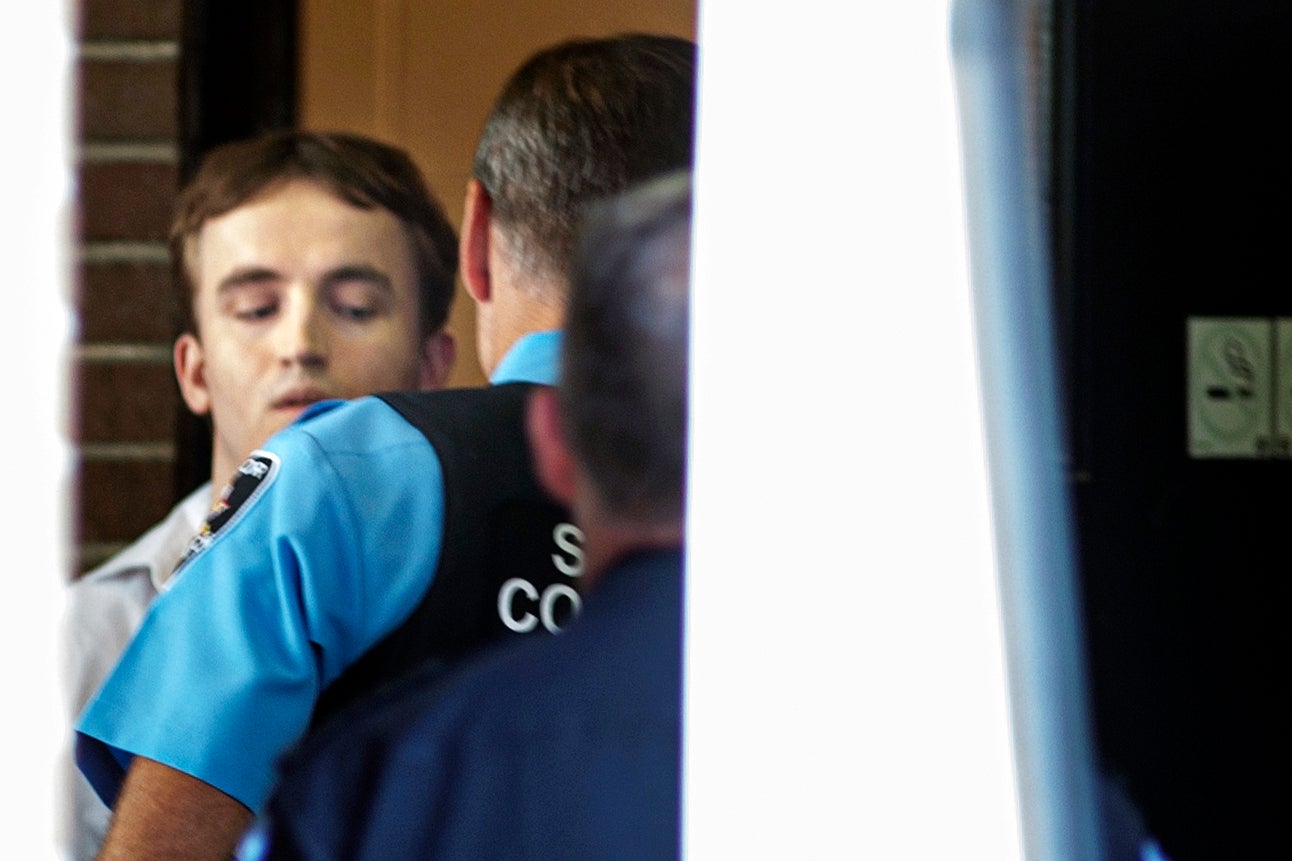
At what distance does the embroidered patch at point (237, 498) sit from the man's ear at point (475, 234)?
0.13 m

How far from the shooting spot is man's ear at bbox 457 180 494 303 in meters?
0.69

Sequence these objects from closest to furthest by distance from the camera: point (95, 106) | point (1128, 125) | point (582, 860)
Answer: point (582, 860)
point (95, 106)
point (1128, 125)

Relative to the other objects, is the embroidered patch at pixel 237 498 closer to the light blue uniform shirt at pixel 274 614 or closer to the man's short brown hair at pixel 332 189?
the light blue uniform shirt at pixel 274 614

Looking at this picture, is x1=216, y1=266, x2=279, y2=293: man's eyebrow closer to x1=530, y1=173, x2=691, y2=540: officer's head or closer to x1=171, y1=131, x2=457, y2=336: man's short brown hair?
x1=171, y1=131, x2=457, y2=336: man's short brown hair

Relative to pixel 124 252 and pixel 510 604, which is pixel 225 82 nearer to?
pixel 124 252

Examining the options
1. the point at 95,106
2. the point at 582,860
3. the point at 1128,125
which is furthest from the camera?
the point at 1128,125

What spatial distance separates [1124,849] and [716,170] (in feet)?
1.29

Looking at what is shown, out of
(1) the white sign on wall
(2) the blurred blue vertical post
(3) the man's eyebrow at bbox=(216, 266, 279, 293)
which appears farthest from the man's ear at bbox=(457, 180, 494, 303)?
(1) the white sign on wall

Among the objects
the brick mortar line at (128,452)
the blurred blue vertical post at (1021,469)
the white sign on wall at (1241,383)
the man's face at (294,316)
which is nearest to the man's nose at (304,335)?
the man's face at (294,316)

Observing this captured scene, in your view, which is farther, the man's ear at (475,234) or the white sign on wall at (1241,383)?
the white sign on wall at (1241,383)

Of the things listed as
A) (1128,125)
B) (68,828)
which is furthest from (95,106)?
(1128,125)

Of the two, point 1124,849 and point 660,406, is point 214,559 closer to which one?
point 660,406

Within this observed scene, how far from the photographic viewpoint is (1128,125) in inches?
49.1

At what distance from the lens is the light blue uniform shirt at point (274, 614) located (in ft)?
2.03
